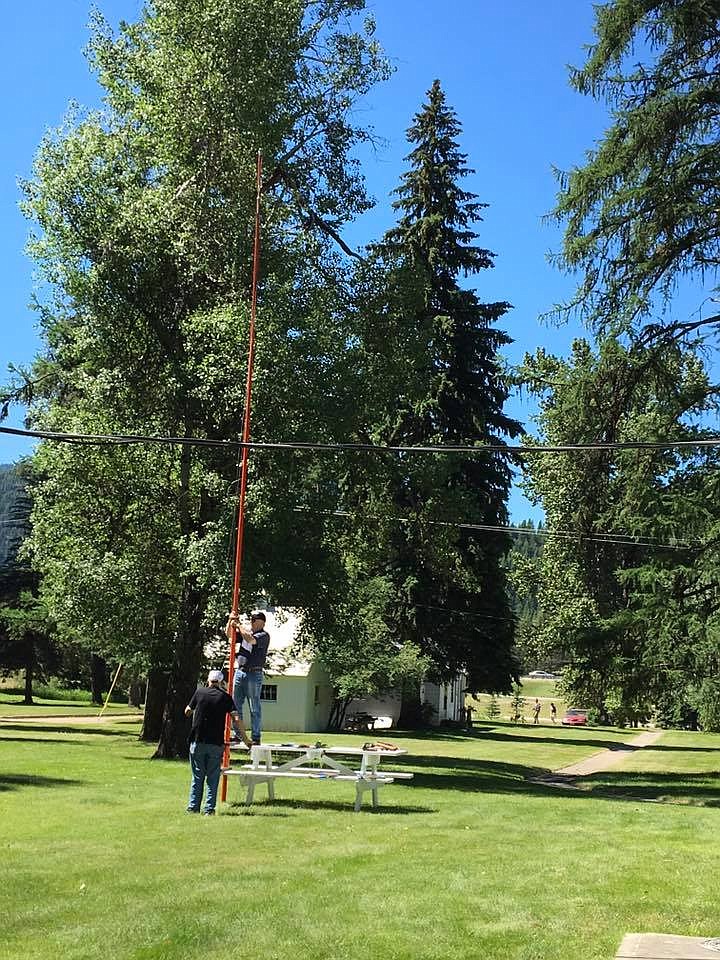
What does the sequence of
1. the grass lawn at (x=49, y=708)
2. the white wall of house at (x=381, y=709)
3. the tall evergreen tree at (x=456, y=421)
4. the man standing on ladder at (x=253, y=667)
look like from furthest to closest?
the white wall of house at (x=381, y=709) → the grass lawn at (x=49, y=708) → the tall evergreen tree at (x=456, y=421) → the man standing on ladder at (x=253, y=667)

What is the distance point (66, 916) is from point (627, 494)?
1543cm

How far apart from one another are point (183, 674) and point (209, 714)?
11971 mm

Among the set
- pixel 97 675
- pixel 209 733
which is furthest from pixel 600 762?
pixel 97 675

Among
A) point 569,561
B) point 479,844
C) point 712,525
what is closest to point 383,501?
point 712,525

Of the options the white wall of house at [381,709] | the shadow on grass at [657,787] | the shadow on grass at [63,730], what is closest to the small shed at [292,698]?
the white wall of house at [381,709]

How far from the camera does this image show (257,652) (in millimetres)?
15250

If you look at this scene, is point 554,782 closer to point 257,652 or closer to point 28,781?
point 257,652

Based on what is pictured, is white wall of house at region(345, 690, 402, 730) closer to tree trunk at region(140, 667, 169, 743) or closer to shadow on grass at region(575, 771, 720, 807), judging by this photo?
tree trunk at region(140, 667, 169, 743)

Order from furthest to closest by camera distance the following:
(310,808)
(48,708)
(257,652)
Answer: (48,708) → (257,652) → (310,808)

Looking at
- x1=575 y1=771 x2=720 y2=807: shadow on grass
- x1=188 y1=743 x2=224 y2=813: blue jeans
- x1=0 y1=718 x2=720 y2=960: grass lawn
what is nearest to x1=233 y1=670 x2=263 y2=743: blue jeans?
x1=0 y1=718 x2=720 y2=960: grass lawn

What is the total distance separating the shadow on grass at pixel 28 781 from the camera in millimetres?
16641

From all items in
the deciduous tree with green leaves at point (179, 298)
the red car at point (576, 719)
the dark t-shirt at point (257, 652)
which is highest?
the deciduous tree with green leaves at point (179, 298)

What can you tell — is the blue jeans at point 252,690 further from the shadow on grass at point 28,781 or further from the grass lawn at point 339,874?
the shadow on grass at point 28,781

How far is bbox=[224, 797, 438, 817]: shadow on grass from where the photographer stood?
13719mm
